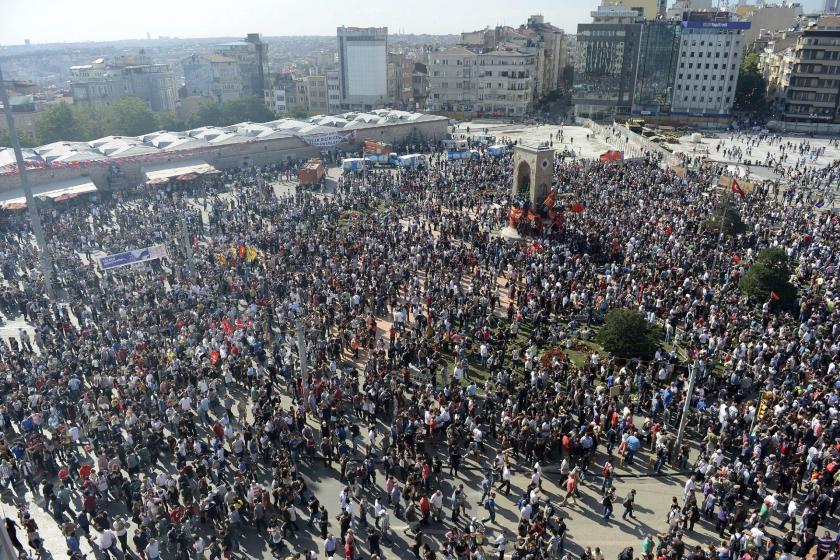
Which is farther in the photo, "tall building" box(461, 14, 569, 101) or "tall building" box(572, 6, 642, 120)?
"tall building" box(461, 14, 569, 101)

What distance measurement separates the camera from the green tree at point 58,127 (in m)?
A: 65.5

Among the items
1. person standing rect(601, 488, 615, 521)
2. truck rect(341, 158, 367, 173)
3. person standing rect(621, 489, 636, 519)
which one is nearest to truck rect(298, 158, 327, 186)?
truck rect(341, 158, 367, 173)

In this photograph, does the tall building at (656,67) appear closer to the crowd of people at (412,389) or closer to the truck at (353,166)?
the truck at (353,166)

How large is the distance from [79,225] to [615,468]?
99.0 feet

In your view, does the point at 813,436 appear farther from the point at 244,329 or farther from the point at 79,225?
the point at 79,225

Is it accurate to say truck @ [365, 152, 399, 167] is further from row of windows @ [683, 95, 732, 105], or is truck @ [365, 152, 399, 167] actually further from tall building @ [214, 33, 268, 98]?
tall building @ [214, 33, 268, 98]

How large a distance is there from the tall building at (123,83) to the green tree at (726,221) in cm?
10042

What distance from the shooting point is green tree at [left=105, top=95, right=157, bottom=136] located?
6888cm

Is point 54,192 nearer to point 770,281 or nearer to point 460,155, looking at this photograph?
point 460,155

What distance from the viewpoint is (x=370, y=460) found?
1443 centimetres

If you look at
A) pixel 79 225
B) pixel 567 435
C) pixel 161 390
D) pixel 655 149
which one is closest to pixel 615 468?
pixel 567 435

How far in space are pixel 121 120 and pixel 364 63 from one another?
117ft

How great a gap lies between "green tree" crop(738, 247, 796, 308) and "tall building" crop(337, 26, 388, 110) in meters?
75.2

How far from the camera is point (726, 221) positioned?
29.8 m
